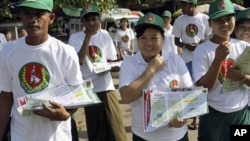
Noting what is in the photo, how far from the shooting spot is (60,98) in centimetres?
275

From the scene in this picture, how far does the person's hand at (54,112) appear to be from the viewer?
106 inches

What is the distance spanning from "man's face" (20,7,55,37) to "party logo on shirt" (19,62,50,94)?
196 millimetres

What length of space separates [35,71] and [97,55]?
230 cm

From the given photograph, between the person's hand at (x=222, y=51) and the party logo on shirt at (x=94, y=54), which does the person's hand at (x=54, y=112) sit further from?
the party logo on shirt at (x=94, y=54)

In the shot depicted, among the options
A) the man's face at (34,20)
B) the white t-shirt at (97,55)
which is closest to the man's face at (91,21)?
the white t-shirt at (97,55)

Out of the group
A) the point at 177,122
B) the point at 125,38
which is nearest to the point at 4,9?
the point at 125,38

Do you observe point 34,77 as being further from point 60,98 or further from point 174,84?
point 174,84

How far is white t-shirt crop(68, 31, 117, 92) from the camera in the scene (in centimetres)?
505

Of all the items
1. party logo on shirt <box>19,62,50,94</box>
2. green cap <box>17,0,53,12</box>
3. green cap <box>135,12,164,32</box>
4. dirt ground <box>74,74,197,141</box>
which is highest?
green cap <box>17,0,53,12</box>

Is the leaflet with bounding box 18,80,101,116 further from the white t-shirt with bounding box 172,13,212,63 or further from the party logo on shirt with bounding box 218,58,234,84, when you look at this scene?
the white t-shirt with bounding box 172,13,212,63

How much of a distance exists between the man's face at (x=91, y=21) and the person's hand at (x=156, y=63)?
2.05m

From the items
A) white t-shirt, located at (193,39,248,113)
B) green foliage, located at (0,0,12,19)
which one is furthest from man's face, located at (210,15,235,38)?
green foliage, located at (0,0,12,19)

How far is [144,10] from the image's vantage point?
86.3 ft

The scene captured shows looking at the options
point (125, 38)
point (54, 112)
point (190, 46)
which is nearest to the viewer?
point (54, 112)
